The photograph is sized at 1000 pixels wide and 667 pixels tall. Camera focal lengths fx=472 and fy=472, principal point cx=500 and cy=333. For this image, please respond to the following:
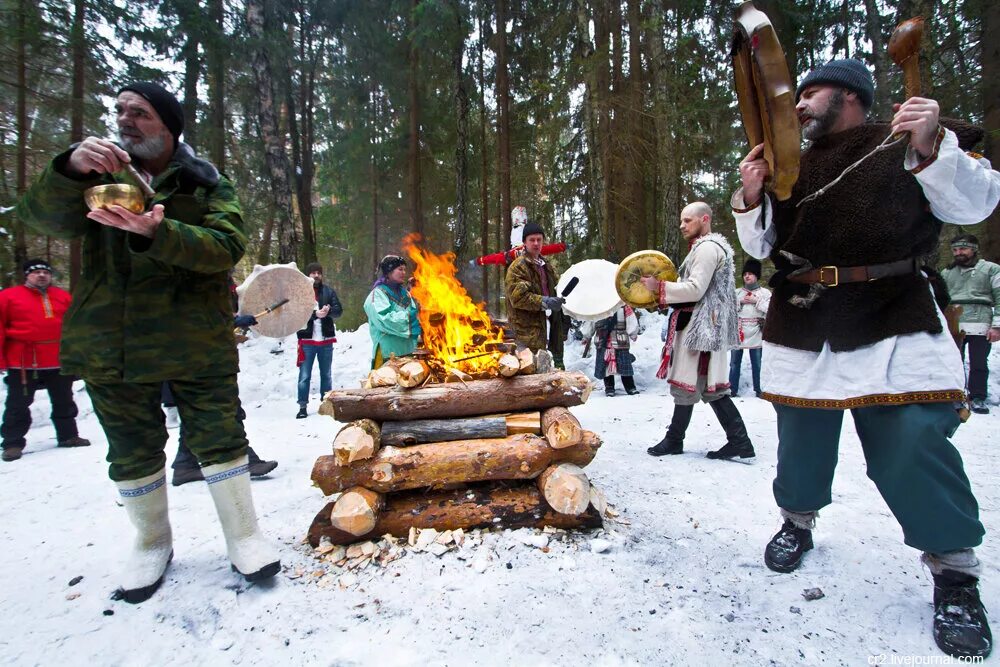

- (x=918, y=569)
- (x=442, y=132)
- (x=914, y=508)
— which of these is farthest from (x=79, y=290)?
(x=442, y=132)

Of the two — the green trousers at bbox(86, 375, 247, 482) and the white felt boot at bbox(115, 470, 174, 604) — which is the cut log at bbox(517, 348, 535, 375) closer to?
the green trousers at bbox(86, 375, 247, 482)

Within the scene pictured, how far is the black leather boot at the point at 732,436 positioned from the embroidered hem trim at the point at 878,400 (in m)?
2.13

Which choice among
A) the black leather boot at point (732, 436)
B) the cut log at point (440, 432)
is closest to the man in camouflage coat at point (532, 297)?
the black leather boot at point (732, 436)

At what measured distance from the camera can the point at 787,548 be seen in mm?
2535

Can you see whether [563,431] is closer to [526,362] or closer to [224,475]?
[526,362]

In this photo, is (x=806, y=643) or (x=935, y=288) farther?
(x=935, y=288)

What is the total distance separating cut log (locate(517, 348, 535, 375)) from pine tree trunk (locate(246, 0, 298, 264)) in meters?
9.42

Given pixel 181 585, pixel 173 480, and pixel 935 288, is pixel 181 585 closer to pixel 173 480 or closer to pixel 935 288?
pixel 173 480

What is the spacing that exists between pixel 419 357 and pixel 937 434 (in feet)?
9.92

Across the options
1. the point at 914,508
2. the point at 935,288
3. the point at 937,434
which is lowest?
the point at 914,508

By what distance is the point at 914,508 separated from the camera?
1.99 metres

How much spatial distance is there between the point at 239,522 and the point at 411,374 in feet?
4.27

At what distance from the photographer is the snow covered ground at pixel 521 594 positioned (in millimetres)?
1999

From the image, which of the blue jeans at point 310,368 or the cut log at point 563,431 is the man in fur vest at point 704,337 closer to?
the cut log at point 563,431
